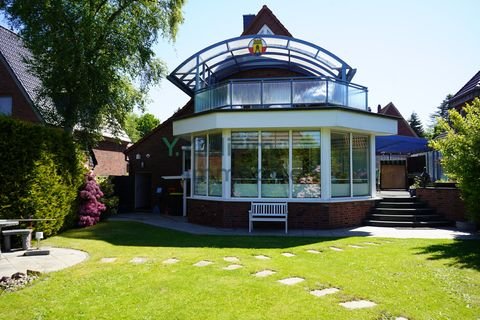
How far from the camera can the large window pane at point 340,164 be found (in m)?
12.8

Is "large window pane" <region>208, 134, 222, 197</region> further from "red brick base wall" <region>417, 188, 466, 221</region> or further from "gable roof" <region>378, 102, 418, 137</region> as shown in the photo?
"gable roof" <region>378, 102, 418, 137</region>

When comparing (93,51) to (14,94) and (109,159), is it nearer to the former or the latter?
(14,94)

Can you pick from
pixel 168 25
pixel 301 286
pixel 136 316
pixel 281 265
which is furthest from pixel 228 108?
pixel 136 316

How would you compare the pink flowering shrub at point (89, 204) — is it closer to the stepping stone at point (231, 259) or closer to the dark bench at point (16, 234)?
the dark bench at point (16, 234)

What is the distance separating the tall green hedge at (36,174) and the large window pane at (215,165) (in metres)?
4.44

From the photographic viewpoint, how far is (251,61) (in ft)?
55.6

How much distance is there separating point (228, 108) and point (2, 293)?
334 inches

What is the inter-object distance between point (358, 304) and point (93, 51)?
12031mm

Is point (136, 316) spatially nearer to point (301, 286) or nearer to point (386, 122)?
point (301, 286)

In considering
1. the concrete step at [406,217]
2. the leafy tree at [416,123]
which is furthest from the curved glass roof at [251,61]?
the leafy tree at [416,123]

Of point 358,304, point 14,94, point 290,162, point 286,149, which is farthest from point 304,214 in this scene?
point 14,94

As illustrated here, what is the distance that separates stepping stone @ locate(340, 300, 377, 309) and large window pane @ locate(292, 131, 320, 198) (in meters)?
7.31

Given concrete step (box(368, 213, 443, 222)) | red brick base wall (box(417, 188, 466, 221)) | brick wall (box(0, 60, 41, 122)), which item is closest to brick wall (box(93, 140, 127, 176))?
brick wall (box(0, 60, 41, 122))

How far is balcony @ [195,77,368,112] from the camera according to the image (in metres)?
12.6
